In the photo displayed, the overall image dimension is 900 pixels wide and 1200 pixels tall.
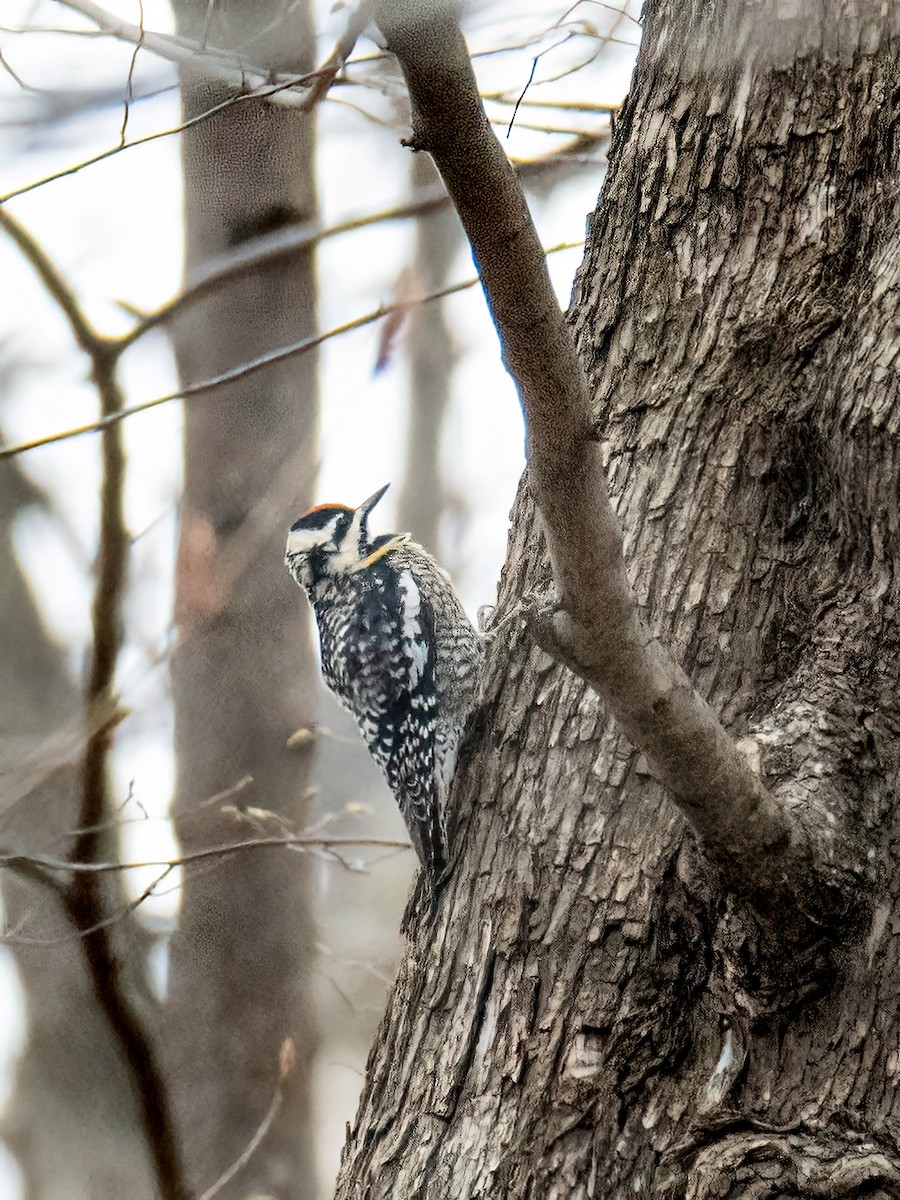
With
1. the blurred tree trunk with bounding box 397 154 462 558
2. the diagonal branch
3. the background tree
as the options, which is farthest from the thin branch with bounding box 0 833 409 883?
the blurred tree trunk with bounding box 397 154 462 558

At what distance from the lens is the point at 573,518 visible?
4.55ft

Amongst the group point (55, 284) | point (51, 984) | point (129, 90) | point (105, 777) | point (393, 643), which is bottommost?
point (51, 984)

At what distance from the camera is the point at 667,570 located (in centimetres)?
194

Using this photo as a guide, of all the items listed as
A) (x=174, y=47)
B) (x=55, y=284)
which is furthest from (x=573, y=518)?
(x=55, y=284)

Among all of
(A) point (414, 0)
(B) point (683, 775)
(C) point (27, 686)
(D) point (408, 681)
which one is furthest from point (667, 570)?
(C) point (27, 686)

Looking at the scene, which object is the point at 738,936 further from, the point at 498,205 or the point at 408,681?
the point at 408,681

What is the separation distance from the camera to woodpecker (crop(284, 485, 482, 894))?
126 inches

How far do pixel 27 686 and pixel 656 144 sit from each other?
2757mm

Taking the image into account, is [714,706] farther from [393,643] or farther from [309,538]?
[309,538]

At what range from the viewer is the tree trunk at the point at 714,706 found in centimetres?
161

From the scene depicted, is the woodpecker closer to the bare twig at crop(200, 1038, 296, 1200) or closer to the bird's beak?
the bird's beak

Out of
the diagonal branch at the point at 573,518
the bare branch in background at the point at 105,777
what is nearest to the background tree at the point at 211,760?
the bare branch in background at the point at 105,777

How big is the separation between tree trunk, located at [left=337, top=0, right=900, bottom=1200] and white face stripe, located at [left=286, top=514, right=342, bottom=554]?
1707mm

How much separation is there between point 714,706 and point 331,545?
2.29 m
